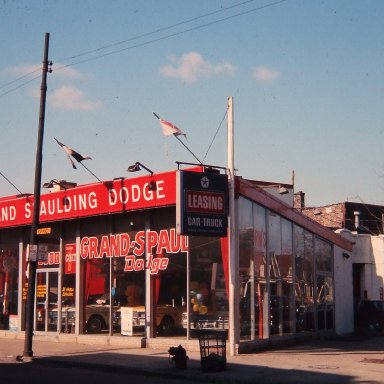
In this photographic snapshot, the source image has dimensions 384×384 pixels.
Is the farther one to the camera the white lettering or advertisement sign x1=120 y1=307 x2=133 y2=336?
the white lettering

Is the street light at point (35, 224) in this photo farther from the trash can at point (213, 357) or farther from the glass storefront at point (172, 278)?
the trash can at point (213, 357)

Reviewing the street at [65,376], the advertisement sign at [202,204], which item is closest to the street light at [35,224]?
the street at [65,376]

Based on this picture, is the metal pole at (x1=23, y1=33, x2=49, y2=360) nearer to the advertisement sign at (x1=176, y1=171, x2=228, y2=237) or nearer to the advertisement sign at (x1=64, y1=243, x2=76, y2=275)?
the advertisement sign at (x1=176, y1=171, x2=228, y2=237)

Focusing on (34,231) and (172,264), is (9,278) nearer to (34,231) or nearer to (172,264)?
(34,231)

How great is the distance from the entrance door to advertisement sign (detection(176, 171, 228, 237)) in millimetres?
8922

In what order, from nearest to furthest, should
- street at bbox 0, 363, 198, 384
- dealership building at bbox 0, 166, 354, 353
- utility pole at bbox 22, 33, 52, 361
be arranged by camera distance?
street at bbox 0, 363, 198, 384 < utility pole at bbox 22, 33, 52, 361 < dealership building at bbox 0, 166, 354, 353

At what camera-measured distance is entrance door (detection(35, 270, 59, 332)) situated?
26812 millimetres

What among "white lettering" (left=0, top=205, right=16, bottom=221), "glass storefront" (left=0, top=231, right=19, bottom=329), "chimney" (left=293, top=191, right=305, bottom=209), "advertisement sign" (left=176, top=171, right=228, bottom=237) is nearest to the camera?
"advertisement sign" (left=176, top=171, right=228, bottom=237)

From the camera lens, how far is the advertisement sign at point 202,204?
19625 millimetres

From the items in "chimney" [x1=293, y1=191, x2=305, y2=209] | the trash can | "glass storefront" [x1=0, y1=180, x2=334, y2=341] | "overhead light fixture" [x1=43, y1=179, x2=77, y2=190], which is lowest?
the trash can

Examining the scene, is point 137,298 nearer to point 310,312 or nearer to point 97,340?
point 97,340

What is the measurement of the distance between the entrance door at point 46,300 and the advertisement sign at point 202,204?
8922 millimetres

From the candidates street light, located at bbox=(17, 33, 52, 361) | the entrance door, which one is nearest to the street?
street light, located at bbox=(17, 33, 52, 361)

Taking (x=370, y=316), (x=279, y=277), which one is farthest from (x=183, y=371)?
(x=370, y=316)
